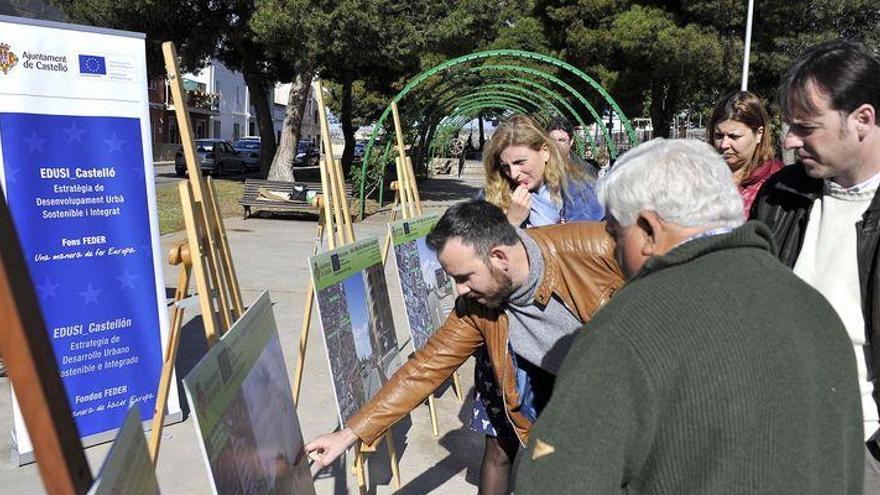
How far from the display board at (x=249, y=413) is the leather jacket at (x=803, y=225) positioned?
4.83 ft

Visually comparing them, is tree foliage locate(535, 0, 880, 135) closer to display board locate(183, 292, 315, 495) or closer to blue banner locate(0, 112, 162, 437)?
blue banner locate(0, 112, 162, 437)

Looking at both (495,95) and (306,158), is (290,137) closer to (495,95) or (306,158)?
(495,95)

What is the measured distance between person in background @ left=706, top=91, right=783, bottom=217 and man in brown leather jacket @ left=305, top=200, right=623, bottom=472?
1.23m

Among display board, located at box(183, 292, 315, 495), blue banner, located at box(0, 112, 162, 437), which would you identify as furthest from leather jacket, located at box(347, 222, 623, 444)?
blue banner, located at box(0, 112, 162, 437)

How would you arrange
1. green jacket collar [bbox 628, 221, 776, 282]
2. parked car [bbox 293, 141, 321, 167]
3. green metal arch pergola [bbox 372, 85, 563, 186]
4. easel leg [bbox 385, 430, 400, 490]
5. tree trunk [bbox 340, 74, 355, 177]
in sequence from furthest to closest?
parked car [bbox 293, 141, 321, 167], tree trunk [bbox 340, 74, 355, 177], green metal arch pergola [bbox 372, 85, 563, 186], easel leg [bbox 385, 430, 400, 490], green jacket collar [bbox 628, 221, 776, 282]

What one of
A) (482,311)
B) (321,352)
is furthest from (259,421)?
(321,352)

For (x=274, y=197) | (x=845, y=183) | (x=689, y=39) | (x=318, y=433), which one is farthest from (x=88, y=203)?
(x=689, y=39)

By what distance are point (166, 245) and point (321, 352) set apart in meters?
5.79

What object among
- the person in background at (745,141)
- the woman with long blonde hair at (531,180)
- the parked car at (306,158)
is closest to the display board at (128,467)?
the woman with long blonde hair at (531,180)

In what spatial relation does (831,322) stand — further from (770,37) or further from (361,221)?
(770,37)

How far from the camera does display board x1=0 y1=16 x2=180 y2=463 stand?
4113mm

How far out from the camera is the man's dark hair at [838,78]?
2.06m

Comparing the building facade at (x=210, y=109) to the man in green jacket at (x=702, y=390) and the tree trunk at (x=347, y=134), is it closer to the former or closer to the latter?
the tree trunk at (x=347, y=134)

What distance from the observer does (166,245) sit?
11.7 metres
